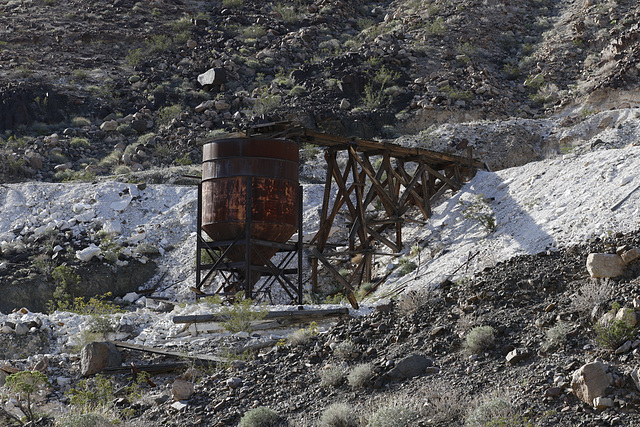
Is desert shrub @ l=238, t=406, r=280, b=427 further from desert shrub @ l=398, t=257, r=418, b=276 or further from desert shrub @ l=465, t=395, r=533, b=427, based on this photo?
desert shrub @ l=398, t=257, r=418, b=276

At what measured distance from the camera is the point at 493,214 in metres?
17.4

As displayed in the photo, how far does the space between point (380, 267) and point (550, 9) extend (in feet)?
98.4

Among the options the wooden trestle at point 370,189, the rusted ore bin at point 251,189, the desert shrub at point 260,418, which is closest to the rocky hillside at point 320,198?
the desert shrub at point 260,418

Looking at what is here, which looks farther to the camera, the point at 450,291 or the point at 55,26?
the point at 55,26

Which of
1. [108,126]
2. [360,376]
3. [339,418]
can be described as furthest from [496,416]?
[108,126]

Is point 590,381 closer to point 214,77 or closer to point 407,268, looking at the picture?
point 407,268

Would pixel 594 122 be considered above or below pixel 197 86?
below

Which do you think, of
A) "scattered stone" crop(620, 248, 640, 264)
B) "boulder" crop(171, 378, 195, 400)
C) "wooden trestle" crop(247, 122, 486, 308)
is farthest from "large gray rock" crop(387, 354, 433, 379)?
"wooden trestle" crop(247, 122, 486, 308)

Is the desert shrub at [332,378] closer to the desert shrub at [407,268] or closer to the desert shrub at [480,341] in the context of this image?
the desert shrub at [480,341]

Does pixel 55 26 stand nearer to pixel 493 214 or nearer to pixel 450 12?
pixel 450 12

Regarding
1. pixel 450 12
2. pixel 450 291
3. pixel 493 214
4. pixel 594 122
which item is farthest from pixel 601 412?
pixel 450 12

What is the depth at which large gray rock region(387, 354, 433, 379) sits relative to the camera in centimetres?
1015

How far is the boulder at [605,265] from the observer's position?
11047 mm

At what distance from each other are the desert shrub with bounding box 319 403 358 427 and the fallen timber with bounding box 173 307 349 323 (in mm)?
4529
